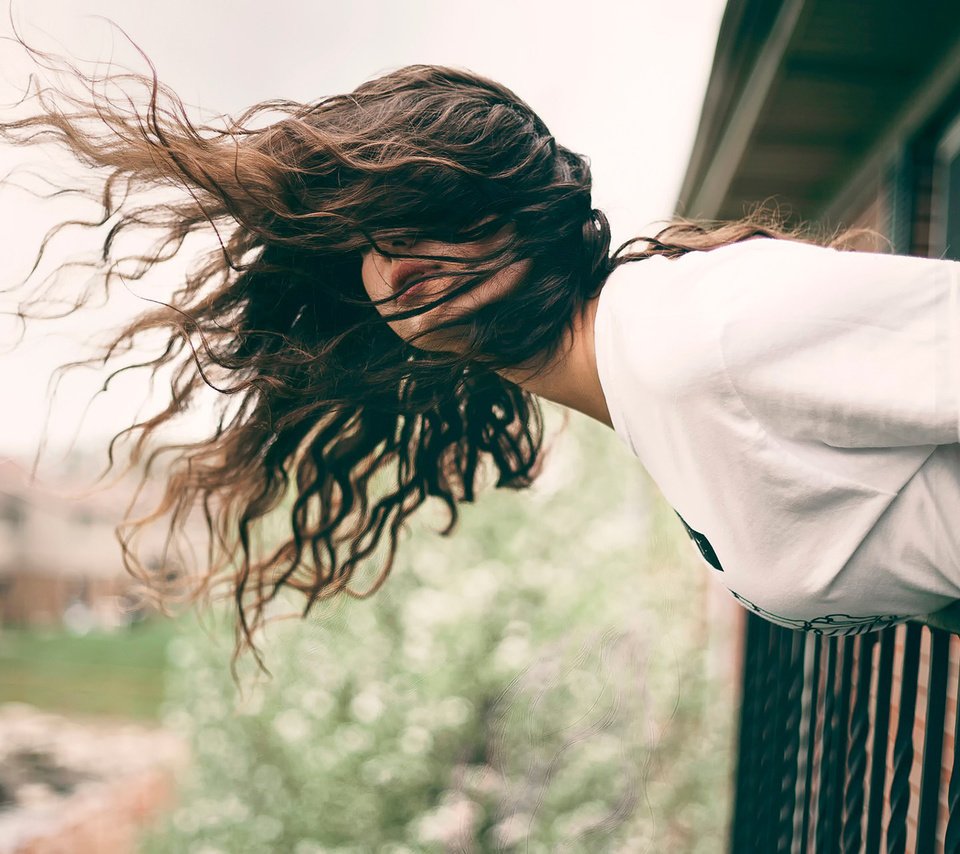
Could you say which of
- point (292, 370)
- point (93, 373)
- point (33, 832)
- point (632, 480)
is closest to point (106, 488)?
point (93, 373)

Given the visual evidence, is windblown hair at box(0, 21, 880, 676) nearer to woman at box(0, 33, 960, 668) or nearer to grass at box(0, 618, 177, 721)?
woman at box(0, 33, 960, 668)

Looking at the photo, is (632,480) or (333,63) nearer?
(333,63)

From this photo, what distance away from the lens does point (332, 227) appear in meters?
1.18

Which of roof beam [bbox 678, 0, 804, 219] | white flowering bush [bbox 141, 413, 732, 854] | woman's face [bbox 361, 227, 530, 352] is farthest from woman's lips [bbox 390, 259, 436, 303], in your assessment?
white flowering bush [bbox 141, 413, 732, 854]

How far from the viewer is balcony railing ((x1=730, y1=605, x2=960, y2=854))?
1156 millimetres

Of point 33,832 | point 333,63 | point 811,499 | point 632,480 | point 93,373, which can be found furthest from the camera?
point 33,832

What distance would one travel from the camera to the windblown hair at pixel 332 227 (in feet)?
3.81

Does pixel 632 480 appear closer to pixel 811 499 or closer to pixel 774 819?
pixel 774 819

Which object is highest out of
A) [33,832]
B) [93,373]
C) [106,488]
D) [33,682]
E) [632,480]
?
[632,480]

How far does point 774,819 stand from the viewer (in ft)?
5.88

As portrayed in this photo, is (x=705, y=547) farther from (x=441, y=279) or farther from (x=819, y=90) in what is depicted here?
(x=819, y=90)

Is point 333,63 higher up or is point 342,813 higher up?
point 333,63

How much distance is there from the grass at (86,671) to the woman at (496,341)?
6841 millimetres

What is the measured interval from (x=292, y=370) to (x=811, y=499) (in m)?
0.82
